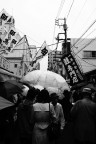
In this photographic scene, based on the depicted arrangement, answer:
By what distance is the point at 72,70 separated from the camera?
1521cm

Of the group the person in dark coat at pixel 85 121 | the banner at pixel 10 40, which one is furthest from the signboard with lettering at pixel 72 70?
the person in dark coat at pixel 85 121

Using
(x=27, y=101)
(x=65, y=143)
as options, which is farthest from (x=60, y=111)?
(x=65, y=143)

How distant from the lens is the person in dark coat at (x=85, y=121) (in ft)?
18.1

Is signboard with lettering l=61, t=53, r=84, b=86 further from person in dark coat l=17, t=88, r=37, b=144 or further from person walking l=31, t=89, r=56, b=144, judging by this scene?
person walking l=31, t=89, r=56, b=144

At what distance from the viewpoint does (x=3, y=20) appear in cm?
1661

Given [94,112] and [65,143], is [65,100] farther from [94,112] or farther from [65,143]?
[94,112]

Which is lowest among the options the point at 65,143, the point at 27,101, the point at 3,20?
the point at 65,143

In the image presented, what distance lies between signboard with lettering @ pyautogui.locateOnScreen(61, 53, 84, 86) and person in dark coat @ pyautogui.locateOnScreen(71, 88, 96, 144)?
8042 mm

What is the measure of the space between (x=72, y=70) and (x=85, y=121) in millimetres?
9716

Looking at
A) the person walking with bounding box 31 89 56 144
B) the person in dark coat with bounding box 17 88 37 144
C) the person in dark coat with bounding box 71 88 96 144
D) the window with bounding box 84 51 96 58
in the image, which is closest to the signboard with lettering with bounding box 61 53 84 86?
the person in dark coat with bounding box 71 88 96 144

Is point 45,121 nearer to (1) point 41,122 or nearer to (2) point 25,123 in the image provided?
(1) point 41,122

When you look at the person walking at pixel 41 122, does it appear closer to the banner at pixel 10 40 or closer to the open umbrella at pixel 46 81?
the open umbrella at pixel 46 81

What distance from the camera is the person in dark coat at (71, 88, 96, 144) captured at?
5.53 m

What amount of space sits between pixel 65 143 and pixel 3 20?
10768 millimetres
